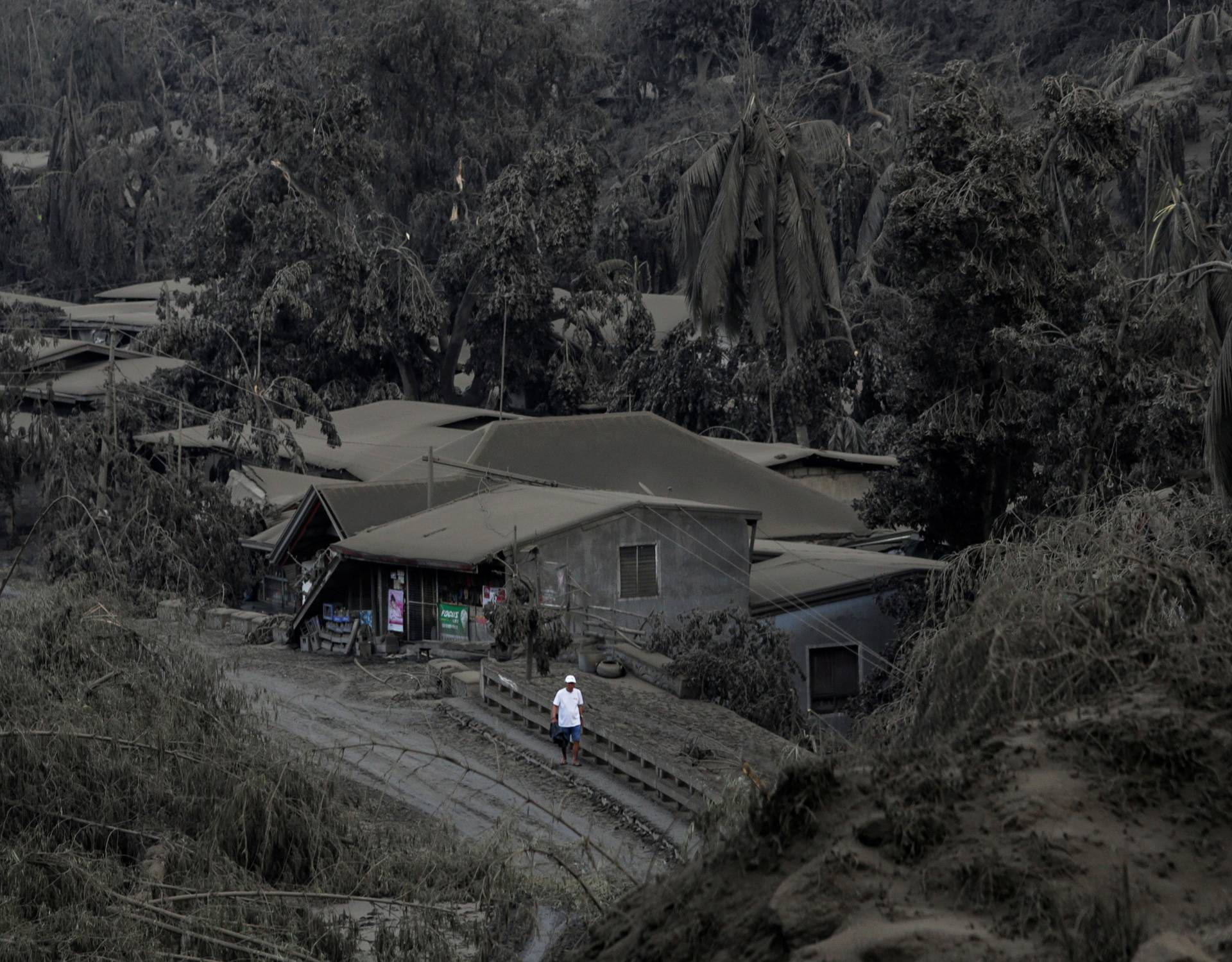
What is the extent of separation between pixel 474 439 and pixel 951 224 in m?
13.8

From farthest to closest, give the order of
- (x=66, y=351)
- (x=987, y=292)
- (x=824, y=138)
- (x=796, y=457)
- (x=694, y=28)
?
(x=694, y=28) → (x=66, y=351) → (x=824, y=138) → (x=796, y=457) → (x=987, y=292)

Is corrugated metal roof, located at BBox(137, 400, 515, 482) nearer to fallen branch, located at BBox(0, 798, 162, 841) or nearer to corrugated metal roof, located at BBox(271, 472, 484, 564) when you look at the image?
corrugated metal roof, located at BBox(271, 472, 484, 564)

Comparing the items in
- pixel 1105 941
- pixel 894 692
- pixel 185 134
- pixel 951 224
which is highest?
pixel 185 134

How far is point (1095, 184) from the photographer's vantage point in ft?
83.9

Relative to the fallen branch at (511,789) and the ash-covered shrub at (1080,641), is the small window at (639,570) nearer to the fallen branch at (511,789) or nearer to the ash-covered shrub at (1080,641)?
the fallen branch at (511,789)

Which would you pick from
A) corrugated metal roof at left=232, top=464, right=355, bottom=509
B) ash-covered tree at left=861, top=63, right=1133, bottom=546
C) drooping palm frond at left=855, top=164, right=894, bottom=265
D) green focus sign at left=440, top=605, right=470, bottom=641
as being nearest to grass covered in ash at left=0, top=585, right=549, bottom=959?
green focus sign at left=440, top=605, right=470, bottom=641

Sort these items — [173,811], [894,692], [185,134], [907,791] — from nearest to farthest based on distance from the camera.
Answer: [907,791]
[173,811]
[894,692]
[185,134]

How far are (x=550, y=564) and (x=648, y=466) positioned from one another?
10.1 meters

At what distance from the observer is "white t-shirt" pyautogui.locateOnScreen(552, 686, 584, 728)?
18766 millimetres

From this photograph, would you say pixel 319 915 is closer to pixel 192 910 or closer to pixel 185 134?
pixel 192 910

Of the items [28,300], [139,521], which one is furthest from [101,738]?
[28,300]

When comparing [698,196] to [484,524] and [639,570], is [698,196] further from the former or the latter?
[639,570]

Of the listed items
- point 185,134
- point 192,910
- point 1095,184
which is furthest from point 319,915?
point 185,134

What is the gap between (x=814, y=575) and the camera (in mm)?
27172
